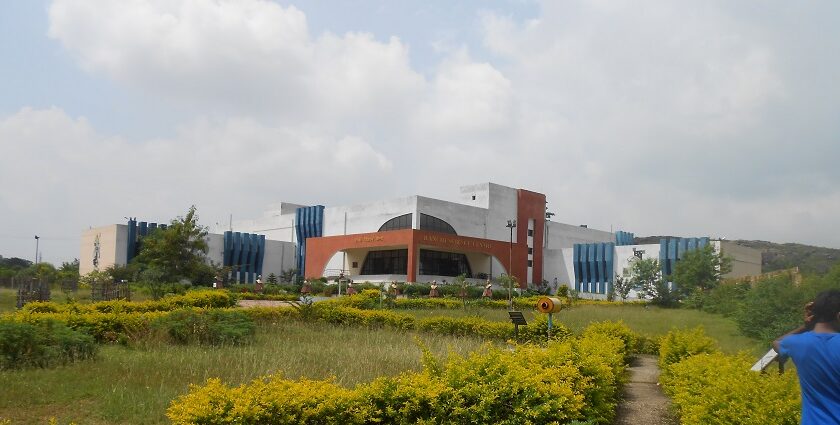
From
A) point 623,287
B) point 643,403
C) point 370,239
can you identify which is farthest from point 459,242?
point 643,403

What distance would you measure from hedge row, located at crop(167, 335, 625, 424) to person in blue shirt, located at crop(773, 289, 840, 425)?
2.17 metres

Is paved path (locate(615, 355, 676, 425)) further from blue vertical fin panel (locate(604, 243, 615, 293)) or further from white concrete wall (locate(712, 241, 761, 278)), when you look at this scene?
blue vertical fin panel (locate(604, 243, 615, 293))

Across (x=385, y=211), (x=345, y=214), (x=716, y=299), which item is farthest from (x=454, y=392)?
(x=345, y=214)

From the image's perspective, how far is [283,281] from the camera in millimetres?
54281

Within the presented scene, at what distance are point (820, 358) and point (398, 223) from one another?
1707 inches

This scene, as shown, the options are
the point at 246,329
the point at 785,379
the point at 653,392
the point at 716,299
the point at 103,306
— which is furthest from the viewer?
the point at 716,299

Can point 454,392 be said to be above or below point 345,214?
below

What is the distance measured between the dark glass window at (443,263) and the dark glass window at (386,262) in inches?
53.5

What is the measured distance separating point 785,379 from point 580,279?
50288 millimetres

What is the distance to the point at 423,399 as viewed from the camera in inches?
196

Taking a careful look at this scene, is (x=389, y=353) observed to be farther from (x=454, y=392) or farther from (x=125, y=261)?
(x=125, y=261)

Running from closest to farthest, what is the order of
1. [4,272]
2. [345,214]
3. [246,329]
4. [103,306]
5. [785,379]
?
[785,379] → [246,329] → [103,306] → [4,272] → [345,214]

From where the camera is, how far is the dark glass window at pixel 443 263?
45.5 m

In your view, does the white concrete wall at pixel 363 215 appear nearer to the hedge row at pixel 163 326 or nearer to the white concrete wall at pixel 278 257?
the white concrete wall at pixel 278 257
